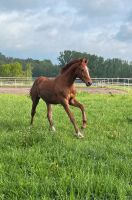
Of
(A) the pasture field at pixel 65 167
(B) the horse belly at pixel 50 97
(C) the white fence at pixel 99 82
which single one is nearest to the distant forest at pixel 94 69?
(C) the white fence at pixel 99 82

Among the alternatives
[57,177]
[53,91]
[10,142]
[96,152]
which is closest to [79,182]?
[57,177]

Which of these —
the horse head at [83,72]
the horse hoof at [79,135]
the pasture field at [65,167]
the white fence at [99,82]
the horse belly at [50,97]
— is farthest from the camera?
the white fence at [99,82]

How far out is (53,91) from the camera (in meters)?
12.6

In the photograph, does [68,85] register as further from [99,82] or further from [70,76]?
[99,82]

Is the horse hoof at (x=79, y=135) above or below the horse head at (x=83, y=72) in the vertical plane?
below

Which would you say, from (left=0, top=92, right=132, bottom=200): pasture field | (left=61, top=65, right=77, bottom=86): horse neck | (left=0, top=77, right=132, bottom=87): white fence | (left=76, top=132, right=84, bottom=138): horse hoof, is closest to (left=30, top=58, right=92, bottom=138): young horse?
(left=61, top=65, right=77, bottom=86): horse neck

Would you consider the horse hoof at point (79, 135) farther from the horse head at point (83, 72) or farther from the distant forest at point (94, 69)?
the distant forest at point (94, 69)

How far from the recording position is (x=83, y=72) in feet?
38.0

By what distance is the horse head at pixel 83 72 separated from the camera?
11.5 m

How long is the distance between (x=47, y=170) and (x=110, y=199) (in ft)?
5.22

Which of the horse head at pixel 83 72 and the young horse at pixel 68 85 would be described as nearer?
the horse head at pixel 83 72

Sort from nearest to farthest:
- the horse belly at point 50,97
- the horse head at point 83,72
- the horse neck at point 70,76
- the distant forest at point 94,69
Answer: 1. the horse head at point 83,72
2. the horse neck at point 70,76
3. the horse belly at point 50,97
4. the distant forest at point 94,69

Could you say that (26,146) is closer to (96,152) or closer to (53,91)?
(96,152)

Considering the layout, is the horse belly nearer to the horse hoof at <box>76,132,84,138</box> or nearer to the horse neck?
the horse neck
